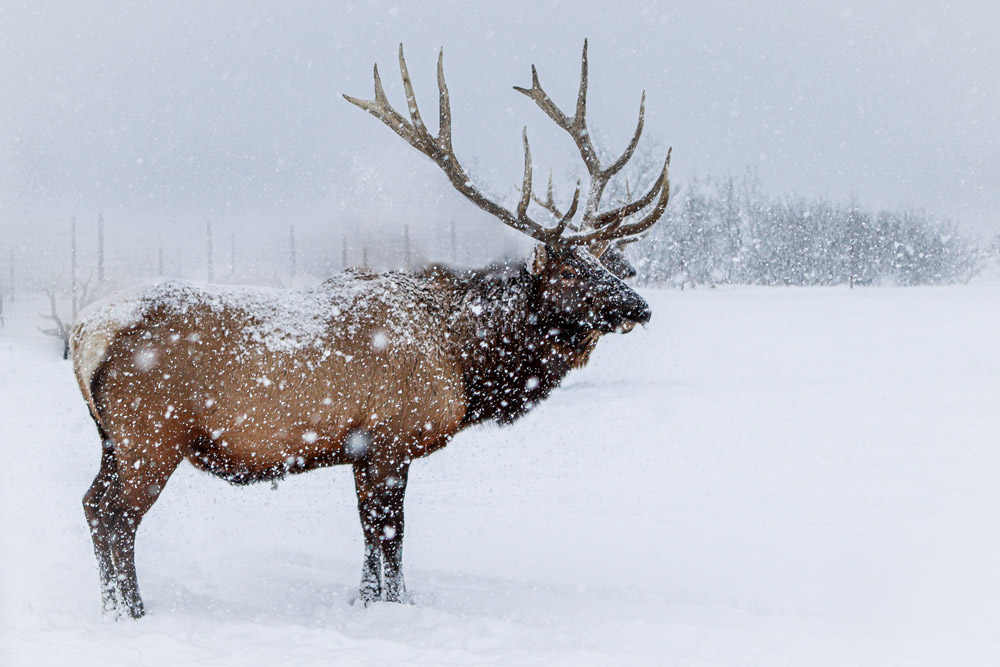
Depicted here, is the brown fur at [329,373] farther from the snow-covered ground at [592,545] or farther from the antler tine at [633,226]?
the snow-covered ground at [592,545]

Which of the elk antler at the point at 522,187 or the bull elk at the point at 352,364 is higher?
the elk antler at the point at 522,187

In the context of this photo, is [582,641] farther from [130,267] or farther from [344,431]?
[130,267]

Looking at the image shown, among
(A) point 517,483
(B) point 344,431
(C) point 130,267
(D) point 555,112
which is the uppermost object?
(D) point 555,112

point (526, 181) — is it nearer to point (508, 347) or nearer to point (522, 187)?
point (522, 187)

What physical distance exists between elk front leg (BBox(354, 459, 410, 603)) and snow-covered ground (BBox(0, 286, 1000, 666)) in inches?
5.9

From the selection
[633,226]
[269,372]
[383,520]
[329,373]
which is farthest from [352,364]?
[633,226]

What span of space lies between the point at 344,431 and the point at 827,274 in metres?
35.3

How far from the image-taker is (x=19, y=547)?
5.11 meters

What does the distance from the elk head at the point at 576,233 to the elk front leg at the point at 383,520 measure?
1407 millimetres

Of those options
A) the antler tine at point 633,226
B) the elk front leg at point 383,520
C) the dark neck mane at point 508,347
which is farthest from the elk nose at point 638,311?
the elk front leg at point 383,520

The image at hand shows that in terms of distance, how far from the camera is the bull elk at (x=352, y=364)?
392cm

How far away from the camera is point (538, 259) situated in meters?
4.78

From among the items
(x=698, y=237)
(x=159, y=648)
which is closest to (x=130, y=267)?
(x=159, y=648)

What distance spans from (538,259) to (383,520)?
183 centimetres
